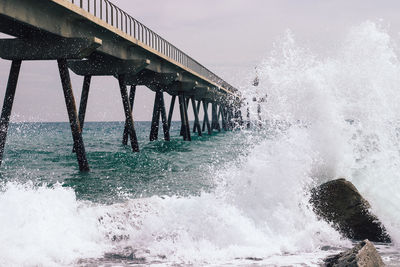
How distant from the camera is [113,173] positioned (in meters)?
13.6

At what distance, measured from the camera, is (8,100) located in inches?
499

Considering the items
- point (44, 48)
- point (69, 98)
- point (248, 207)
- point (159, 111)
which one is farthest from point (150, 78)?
point (248, 207)

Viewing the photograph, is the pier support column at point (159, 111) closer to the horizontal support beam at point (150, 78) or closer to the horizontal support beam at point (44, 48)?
the horizontal support beam at point (150, 78)

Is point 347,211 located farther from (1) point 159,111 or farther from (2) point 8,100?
(1) point 159,111

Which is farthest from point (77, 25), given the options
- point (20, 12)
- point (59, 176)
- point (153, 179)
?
point (153, 179)

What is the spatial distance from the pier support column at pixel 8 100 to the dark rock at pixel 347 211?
951 centimetres

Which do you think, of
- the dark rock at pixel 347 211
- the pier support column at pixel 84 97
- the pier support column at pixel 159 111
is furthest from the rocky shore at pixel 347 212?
the pier support column at pixel 159 111

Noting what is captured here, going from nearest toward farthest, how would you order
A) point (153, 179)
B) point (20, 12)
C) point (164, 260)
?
point (164, 260)
point (20, 12)
point (153, 179)

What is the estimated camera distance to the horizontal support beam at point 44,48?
12711 millimetres

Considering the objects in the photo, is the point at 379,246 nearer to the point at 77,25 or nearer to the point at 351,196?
the point at 351,196

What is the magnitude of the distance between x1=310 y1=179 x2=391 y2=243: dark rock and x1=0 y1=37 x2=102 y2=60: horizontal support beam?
8.82 metres

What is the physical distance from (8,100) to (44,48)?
1.88m

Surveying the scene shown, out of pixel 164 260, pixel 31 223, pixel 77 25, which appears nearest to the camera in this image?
pixel 164 260

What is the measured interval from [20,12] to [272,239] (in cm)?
882
